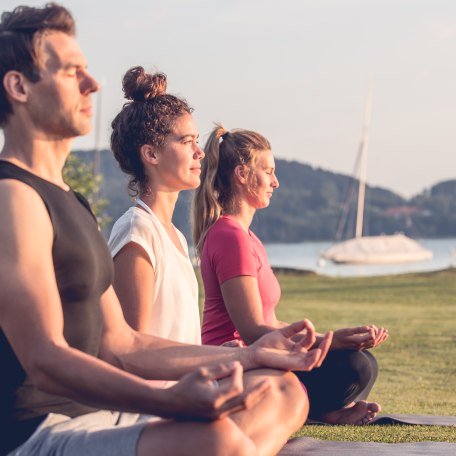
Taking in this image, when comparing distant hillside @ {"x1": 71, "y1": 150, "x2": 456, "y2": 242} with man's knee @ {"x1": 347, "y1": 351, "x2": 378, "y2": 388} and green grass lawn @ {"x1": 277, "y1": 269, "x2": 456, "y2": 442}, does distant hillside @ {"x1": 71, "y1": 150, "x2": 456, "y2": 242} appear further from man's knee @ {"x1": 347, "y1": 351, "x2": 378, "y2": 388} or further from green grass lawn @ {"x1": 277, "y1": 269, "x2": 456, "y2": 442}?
man's knee @ {"x1": 347, "y1": 351, "x2": 378, "y2": 388}

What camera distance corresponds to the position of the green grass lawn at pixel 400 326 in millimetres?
5164

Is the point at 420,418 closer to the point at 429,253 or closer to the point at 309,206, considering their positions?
the point at 429,253

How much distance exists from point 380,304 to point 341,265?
48.8 metres

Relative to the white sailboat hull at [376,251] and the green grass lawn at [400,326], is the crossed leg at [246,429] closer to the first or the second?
the green grass lawn at [400,326]

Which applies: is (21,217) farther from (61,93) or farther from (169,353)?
(169,353)

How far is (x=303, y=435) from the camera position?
16.1ft

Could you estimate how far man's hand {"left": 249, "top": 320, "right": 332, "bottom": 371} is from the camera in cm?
294

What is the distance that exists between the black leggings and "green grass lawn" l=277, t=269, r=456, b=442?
0.47 feet

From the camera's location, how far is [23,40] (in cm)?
269

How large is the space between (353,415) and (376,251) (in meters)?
62.5

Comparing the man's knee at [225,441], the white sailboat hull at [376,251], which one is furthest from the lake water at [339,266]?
the man's knee at [225,441]

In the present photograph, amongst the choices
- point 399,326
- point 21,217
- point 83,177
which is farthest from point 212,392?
point 83,177

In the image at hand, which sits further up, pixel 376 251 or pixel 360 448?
pixel 360 448

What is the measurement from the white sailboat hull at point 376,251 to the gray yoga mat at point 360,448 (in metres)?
54.7
